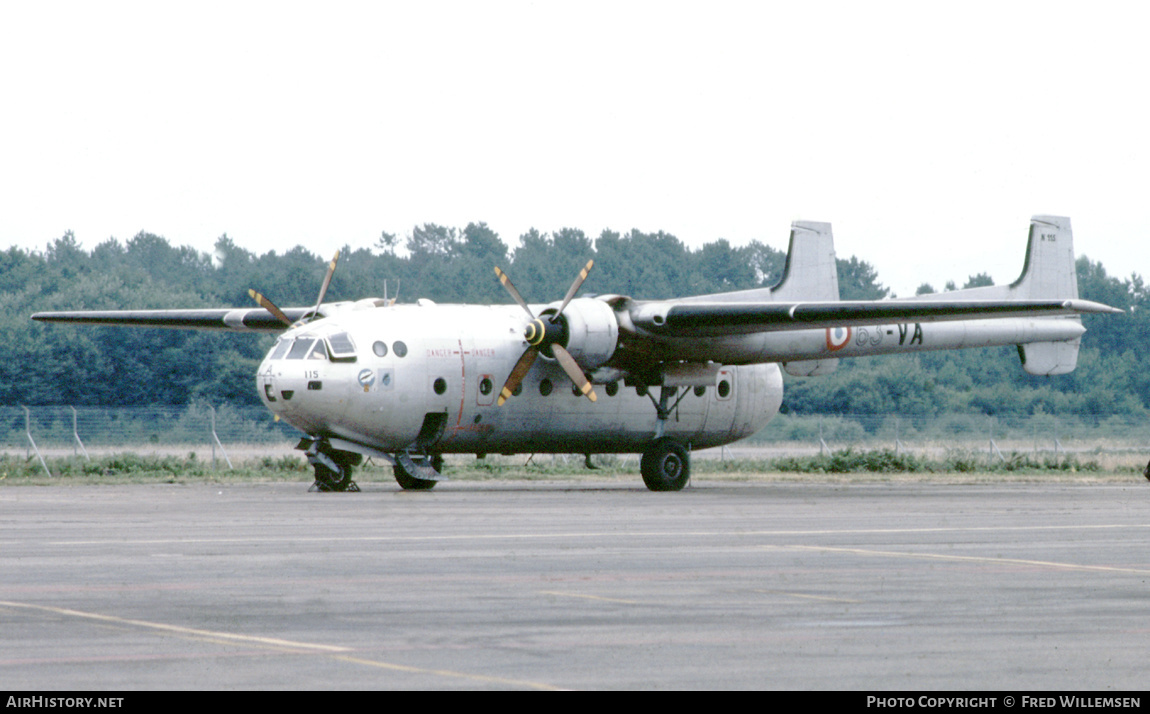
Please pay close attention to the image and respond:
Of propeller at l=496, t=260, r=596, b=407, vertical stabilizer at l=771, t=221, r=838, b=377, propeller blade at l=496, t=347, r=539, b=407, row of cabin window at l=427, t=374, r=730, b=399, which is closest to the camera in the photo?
row of cabin window at l=427, t=374, r=730, b=399

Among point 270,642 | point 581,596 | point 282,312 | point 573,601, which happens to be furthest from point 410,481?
point 270,642

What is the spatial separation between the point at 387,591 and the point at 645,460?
65.4 ft

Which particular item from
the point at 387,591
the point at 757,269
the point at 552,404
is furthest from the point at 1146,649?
the point at 757,269

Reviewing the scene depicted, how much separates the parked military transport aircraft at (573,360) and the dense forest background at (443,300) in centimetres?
3075

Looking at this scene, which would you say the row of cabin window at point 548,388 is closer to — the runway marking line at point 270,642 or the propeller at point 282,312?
the propeller at point 282,312

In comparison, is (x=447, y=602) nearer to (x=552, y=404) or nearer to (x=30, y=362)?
(x=552, y=404)

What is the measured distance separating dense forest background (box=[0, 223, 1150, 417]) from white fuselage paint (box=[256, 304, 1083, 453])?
3100 centimetres

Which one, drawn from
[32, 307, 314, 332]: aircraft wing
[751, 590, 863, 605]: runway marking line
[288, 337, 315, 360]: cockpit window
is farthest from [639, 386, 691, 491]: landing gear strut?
[751, 590, 863, 605]: runway marking line

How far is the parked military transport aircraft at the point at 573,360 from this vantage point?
27.1 meters

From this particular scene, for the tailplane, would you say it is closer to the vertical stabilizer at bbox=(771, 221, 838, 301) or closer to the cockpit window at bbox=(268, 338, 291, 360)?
the vertical stabilizer at bbox=(771, 221, 838, 301)

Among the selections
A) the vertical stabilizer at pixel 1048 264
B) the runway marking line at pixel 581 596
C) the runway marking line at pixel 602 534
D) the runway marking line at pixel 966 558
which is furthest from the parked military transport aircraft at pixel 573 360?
the runway marking line at pixel 581 596

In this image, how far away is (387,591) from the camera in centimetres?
1102

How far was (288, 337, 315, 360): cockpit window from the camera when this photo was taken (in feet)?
88.4

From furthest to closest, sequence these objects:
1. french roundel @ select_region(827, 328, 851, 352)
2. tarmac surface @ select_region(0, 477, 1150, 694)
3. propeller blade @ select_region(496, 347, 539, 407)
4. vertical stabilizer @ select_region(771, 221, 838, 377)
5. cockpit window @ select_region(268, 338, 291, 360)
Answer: vertical stabilizer @ select_region(771, 221, 838, 377) < french roundel @ select_region(827, 328, 851, 352) < propeller blade @ select_region(496, 347, 539, 407) < cockpit window @ select_region(268, 338, 291, 360) < tarmac surface @ select_region(0, 477, 1150, 694)
